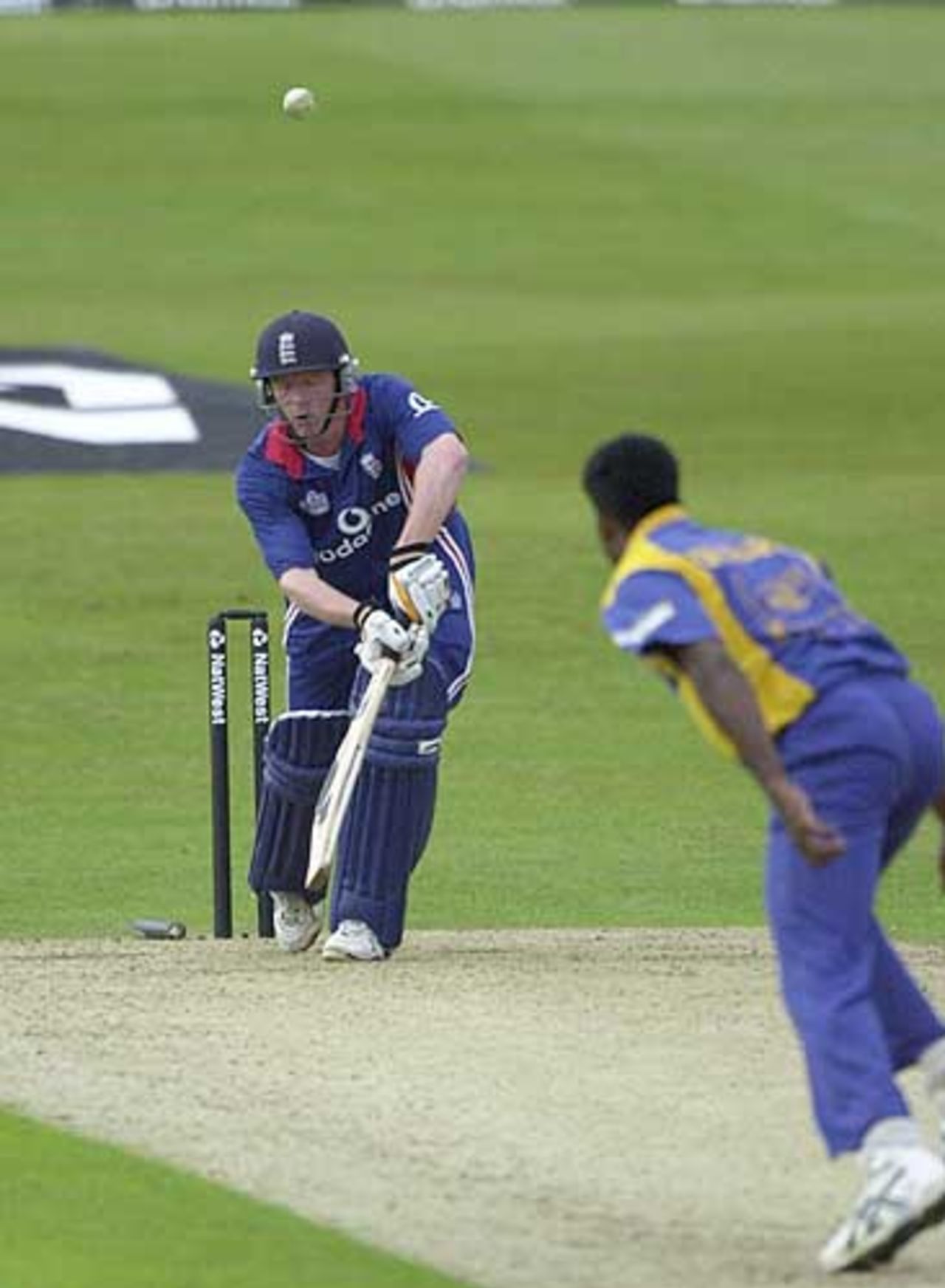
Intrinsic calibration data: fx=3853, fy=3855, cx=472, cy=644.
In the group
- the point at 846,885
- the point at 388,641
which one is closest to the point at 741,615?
the point at 846,885

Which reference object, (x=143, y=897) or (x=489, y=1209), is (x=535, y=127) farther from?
(x=489, y=1209)

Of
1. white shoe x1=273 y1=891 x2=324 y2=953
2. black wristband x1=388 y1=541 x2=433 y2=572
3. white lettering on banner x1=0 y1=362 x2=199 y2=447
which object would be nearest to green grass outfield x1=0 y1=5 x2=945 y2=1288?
white lettering on banner x1=0 y1=362 x2=199 y2=447

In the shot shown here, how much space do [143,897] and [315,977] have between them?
2891 mm

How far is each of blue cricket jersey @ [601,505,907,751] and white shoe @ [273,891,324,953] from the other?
397cm

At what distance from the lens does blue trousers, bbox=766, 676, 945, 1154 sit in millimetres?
7523

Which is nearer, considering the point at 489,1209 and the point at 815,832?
the point at 815,832

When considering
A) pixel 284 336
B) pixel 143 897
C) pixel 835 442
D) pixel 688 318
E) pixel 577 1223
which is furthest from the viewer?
pixel 688 318

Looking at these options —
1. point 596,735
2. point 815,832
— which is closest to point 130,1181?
point 815,832

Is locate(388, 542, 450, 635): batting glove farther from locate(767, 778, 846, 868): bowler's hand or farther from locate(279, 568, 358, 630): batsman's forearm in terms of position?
locate(767, 778, 846, 868): bowler's hand

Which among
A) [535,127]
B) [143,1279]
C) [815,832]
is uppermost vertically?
[535,127]

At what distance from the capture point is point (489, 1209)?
8125 millimetres

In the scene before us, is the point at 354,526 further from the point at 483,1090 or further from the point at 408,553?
the point at 483,1090

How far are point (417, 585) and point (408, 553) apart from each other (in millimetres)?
113

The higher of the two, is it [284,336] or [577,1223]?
[284,336]
